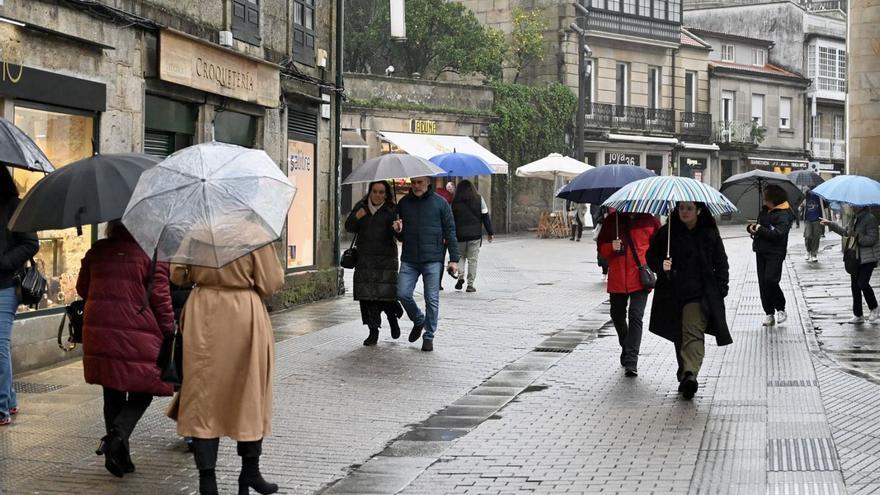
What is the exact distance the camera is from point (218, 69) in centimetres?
1416

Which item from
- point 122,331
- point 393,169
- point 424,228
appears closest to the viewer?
point 122,331

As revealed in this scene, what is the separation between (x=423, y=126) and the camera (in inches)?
1428

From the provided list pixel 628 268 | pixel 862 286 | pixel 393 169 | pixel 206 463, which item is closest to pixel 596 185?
pixel 393 169

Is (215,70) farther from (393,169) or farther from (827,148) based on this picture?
(827,148)

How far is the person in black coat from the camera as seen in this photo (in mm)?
9375

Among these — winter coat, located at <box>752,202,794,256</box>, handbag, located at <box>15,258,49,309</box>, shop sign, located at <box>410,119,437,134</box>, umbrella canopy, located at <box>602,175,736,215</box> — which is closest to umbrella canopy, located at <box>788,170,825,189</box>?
winter coat, located at <box>752,202,794,256</box>

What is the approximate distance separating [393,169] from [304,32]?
6.06 metres

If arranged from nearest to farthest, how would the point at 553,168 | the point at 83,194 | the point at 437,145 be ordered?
the point at 83,194 → the point at 553,168 → the point at 437,145

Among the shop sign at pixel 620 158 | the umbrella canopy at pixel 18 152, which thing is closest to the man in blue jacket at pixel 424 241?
the umbrella canopy at pixel 18 152

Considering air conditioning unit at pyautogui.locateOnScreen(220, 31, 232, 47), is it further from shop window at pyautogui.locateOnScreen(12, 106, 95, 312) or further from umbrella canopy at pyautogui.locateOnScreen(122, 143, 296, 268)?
umbrella canopy at pyautogui.locateOnScreen(122, 143, 296, 268)

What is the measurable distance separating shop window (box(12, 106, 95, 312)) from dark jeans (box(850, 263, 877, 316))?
8764mm

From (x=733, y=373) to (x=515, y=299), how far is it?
6.90m

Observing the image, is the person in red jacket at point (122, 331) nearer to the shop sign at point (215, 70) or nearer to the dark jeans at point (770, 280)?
the shop sign at point (215, 70)

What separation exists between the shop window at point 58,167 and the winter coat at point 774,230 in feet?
23.9
